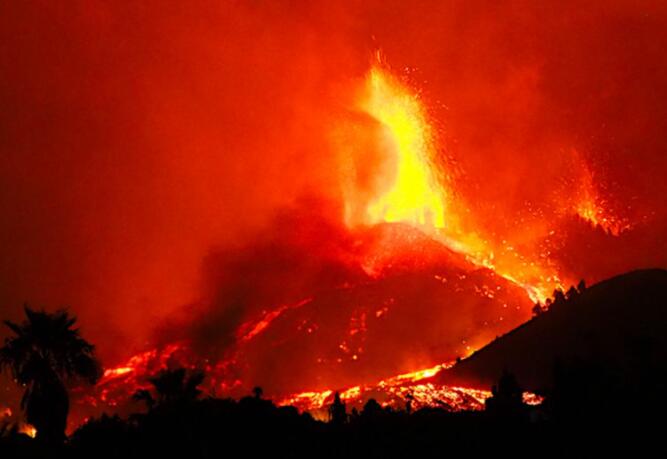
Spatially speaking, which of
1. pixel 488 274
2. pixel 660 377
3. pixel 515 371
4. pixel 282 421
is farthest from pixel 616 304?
pixel 282 421

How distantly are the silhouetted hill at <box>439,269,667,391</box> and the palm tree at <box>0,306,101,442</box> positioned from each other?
66.8 m

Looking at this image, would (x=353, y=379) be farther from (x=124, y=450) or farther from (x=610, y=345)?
(x=124, y=450)

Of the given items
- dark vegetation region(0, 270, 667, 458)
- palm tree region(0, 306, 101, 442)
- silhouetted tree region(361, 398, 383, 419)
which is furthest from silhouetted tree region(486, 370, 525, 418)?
palm tree region(0, 306, 101, 442)

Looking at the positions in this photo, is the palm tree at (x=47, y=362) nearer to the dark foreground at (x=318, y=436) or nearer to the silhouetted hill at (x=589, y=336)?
the dark foreground at (x=318, y=436)

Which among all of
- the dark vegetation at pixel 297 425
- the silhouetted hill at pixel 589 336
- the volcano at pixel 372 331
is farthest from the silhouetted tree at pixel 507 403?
the volcano at pixel 372 331

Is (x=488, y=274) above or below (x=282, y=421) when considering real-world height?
above

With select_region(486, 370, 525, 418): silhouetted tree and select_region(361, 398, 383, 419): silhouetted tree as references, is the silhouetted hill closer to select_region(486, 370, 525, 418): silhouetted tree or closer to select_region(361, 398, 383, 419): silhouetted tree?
select_region(486, 370, 525, 418): silhouetted tree

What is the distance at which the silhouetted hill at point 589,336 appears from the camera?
319 ft

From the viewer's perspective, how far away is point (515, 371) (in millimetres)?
101062

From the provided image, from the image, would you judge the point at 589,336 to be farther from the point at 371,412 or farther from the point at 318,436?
the point at 318,436

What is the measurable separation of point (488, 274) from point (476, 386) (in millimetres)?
91352

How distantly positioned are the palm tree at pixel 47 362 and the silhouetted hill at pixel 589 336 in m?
66.8

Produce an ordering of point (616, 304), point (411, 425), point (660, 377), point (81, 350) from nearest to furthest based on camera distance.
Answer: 1. point (411, 425)
2. point (81, 350)
3. point (660, 377)
4. point (616, 304)

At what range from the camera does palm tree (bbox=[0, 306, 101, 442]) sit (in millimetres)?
35531
